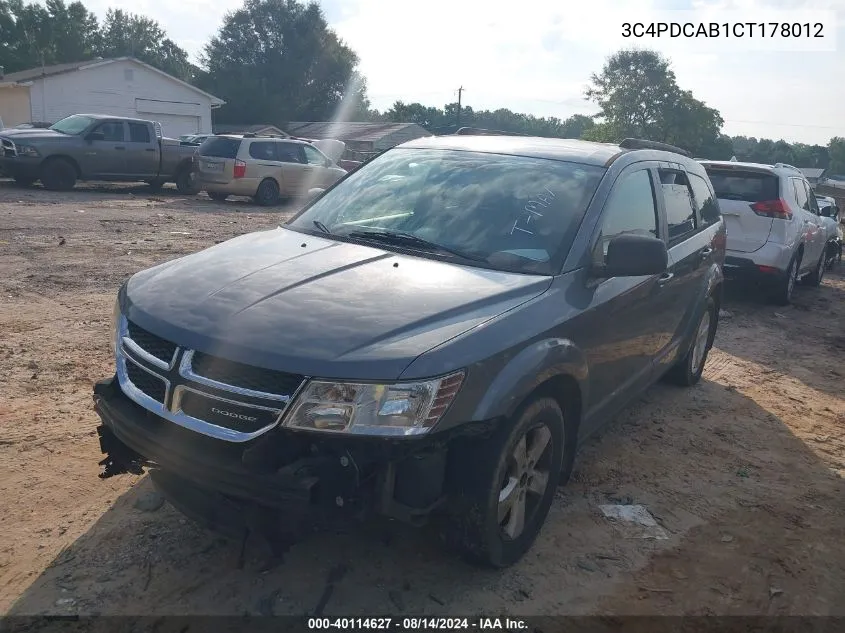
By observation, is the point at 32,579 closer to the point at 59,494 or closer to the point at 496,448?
the point at 59,494

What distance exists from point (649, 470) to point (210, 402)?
2850 mm

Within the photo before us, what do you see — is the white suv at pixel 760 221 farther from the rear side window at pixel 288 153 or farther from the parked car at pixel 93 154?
the parked car at pixel 93 154

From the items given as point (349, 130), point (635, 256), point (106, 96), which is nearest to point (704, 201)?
point (635, 256)

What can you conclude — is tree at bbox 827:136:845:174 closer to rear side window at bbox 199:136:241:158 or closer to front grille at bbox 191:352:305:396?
rear side window at bbox 199:136:241:158

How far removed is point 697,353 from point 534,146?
8.55 feet

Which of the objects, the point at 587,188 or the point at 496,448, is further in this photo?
the point at 587,188

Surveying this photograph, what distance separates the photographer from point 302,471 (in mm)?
2570

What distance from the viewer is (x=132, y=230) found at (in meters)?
11.9

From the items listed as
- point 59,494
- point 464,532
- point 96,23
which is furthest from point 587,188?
point 96,23

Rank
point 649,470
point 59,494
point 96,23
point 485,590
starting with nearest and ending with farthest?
point 485,590
point 59,494
point 649,470
point 96,23

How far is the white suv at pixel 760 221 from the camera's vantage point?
926cm

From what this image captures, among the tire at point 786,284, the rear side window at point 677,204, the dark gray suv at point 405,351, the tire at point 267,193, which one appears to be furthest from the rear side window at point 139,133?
the rear side window at point 677,204

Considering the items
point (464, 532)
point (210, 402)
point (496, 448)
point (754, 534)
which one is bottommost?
point (754, 534)

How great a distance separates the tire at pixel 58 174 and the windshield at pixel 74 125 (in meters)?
0.77
